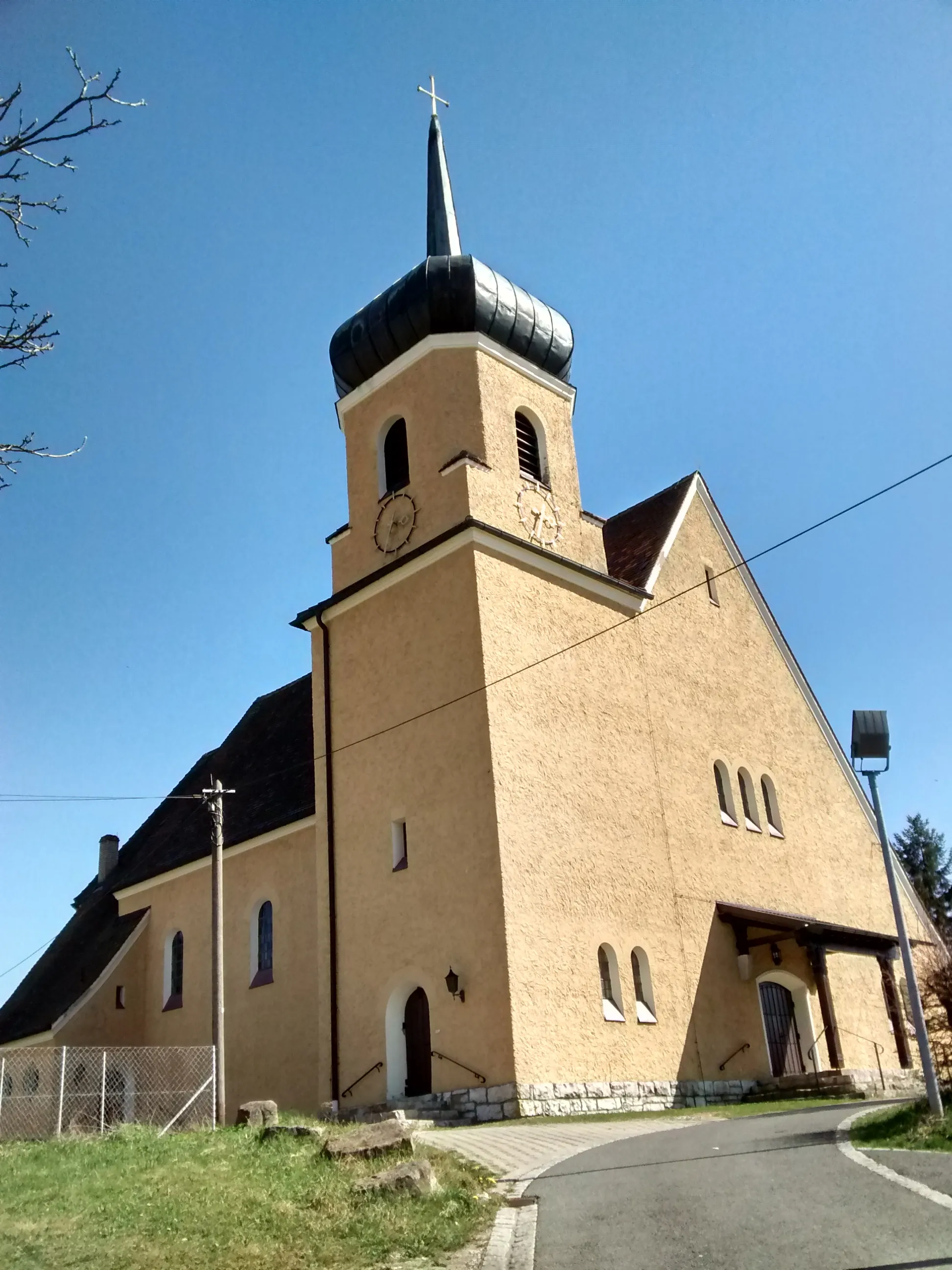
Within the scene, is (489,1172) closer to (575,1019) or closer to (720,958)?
(575,1019)

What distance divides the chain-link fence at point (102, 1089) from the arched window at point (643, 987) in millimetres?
6608

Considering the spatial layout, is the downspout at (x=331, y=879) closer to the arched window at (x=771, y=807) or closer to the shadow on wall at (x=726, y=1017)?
the shadow on wall at (x=726, y=1017)

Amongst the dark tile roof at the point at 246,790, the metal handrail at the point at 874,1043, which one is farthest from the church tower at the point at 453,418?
the metal handrail at the point at 874,1043

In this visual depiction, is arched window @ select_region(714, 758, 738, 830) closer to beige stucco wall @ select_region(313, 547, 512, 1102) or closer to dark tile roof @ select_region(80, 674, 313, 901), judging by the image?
beige stucco wall @ select_region(313, 547, 512, 1102)

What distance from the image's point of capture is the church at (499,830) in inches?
707

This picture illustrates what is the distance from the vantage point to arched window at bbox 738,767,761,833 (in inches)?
941

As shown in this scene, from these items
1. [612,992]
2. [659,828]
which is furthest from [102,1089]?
[659,828]

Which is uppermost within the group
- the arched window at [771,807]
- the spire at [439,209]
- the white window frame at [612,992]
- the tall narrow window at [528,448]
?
the spire at [439,209]

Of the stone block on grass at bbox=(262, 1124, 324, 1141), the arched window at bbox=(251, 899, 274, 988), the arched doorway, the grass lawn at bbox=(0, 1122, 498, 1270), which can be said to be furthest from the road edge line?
Answer: the arched window at bbox=(251, 899, 274, 988)

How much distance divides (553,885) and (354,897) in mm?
3533

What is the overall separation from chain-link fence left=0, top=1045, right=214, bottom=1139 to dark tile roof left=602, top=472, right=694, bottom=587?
12.0 meters

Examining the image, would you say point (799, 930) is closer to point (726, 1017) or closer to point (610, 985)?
point (726, 1017)

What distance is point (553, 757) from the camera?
1933 centimetres

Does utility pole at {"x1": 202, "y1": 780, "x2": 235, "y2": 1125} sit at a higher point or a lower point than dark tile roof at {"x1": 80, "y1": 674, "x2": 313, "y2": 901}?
lower
